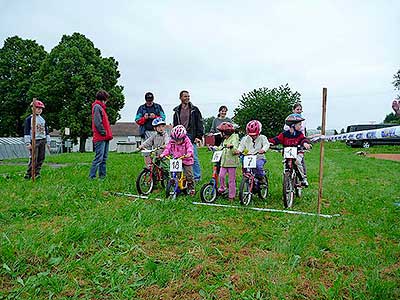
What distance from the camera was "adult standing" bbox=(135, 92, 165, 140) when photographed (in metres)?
7.46

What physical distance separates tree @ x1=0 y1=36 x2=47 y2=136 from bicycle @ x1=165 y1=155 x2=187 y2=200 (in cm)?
3421

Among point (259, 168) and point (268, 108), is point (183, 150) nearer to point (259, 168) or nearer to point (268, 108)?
point (259, 168)

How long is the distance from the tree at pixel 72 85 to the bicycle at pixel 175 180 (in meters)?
27.5

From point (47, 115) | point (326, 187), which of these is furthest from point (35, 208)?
point (47, 115)

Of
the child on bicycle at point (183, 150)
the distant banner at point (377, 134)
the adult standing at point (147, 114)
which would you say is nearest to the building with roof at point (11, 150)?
the adult standing at point (147, 114)

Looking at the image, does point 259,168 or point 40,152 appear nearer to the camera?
point 259,168

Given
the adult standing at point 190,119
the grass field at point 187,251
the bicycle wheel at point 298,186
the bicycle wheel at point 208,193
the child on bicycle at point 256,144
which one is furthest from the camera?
Result: the adult standing at point 190,119

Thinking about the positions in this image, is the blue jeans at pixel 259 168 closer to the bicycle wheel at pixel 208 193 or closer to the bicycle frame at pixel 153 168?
the bicycle wheel at pixel 208 193

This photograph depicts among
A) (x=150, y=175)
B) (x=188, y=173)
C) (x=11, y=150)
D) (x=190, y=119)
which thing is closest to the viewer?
(x=188, y=173)

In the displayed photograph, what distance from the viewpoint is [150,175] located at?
6648 millimetres

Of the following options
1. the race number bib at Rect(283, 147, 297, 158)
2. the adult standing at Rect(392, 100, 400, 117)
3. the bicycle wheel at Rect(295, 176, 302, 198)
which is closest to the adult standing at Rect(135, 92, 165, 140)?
the race number bib at Rect(283, 147, 297, 158)

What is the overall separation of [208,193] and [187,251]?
2.43 meters

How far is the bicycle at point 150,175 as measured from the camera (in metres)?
6.56

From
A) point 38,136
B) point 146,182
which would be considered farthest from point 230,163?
point 38,136
